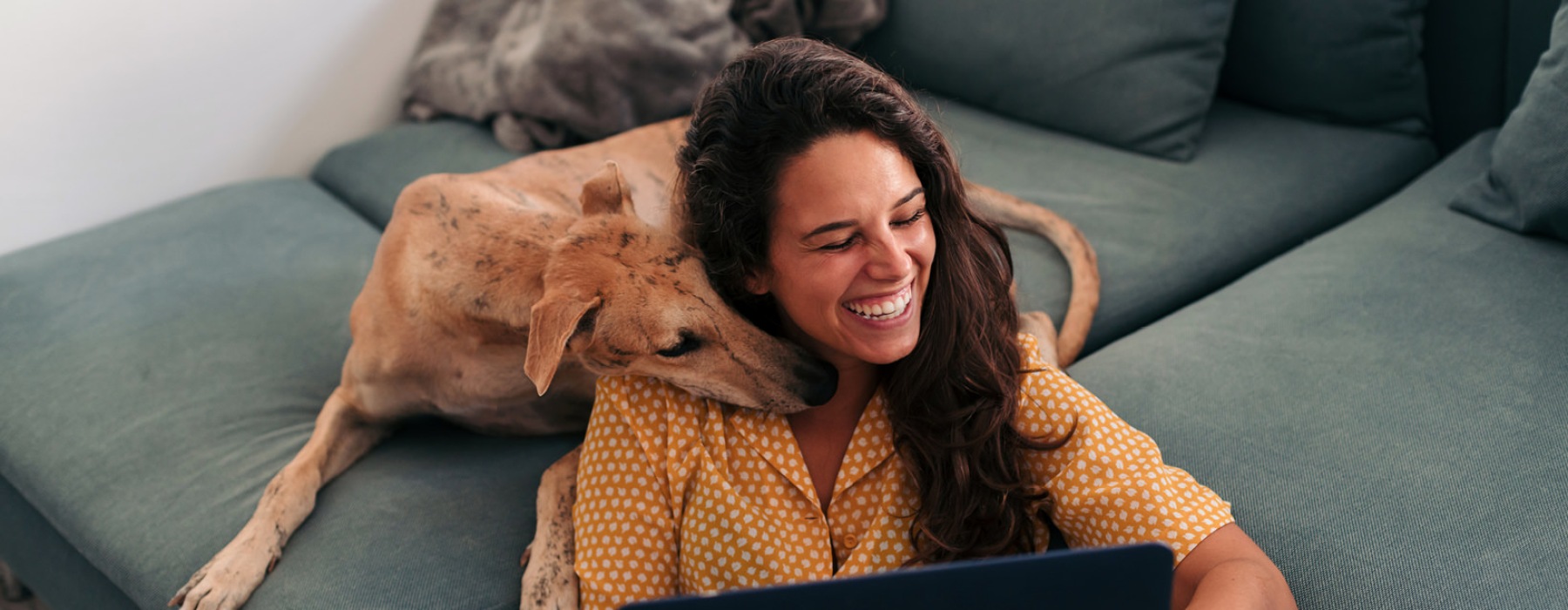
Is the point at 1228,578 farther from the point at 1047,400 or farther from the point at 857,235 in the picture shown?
the point at 857,235

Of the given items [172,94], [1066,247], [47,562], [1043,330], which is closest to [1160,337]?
[1043,330]

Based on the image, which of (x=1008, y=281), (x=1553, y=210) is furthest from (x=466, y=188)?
(x=1553, y=210)

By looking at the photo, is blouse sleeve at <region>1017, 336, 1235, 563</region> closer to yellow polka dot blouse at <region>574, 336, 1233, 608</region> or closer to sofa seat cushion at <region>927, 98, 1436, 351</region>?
yellow polka dot blouse at <region>574, 336, 1233, 608</region>

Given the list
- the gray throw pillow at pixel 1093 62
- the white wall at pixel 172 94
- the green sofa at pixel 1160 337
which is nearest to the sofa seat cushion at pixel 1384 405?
the green sofa at pixel 1160 337

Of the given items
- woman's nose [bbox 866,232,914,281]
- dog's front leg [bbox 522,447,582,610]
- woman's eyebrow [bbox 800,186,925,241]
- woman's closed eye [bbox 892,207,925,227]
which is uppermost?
woman's eyebrow [bbox 800,186,925,241]

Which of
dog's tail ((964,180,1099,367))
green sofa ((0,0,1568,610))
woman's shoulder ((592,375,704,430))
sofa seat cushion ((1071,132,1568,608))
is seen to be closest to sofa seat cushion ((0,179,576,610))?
green sofa ((0,0,1568,610))

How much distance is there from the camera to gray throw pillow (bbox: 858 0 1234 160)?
2420mm

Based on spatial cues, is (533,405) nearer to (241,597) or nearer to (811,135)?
(241,597)

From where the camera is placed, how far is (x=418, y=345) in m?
1.71

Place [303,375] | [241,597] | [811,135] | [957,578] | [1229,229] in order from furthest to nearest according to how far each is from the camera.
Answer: [1229,229] < [303,375] < [241,597] < [811,135] < [957,578]

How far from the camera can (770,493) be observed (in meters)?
1.34

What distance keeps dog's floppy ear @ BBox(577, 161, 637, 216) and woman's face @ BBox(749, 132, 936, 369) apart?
13.3 inches

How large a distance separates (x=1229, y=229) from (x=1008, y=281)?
0.95 meters

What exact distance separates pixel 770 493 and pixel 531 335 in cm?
37
